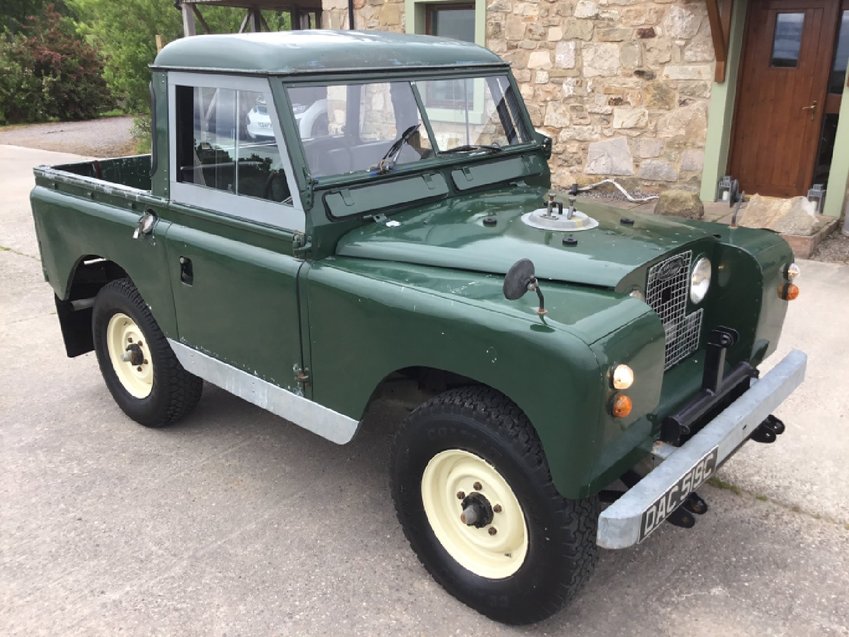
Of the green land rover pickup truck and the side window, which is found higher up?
the side window

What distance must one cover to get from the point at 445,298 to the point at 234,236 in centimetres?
117

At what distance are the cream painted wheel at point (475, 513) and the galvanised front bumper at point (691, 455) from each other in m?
0.34

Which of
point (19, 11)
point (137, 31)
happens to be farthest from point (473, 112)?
point (19, 11)

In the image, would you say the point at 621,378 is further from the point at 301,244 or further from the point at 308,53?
the point at 308,53

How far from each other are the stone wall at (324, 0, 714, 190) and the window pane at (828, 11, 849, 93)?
44.3 inches

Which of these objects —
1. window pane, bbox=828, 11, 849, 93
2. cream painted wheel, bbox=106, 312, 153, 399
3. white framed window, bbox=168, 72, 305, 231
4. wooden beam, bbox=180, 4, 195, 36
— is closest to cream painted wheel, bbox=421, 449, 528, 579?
white framed window, bbox=168, 72, 305, 231

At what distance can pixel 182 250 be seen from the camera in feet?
11.3

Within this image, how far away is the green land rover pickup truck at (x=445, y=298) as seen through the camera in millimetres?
2375

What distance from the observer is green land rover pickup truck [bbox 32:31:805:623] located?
2.38 meters

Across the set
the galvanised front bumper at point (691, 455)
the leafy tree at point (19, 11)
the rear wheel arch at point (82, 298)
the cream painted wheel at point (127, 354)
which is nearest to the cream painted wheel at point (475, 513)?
the galvanised front bumper at point (691, 455)

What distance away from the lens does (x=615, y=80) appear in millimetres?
8289

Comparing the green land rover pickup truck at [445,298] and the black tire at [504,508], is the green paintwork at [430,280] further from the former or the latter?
the black tire at [504,508]

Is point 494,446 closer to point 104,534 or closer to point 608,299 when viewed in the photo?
point 608,299

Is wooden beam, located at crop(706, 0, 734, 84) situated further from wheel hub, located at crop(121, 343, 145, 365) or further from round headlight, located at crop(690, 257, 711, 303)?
wheel hub, located at crop(121, 343, 145, 365)
